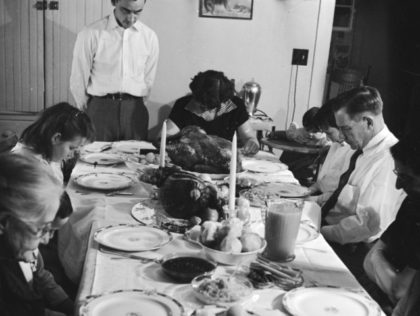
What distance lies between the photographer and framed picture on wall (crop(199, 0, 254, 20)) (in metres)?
4.58

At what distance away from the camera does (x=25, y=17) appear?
4.30 metres

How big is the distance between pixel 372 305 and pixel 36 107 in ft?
11.9

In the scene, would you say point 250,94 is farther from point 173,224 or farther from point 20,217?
point 20,217

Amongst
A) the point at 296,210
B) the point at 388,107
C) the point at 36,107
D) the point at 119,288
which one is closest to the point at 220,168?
the point at 296,210

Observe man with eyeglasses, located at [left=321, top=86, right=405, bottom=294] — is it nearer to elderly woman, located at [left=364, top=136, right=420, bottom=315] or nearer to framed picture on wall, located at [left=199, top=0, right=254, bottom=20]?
elderly woman, located at [left=364, top=136, right=420, bottom=315]

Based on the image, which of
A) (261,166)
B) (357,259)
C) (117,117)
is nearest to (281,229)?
(357,259)

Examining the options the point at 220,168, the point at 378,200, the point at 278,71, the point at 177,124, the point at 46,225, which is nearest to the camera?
the point at 46,225

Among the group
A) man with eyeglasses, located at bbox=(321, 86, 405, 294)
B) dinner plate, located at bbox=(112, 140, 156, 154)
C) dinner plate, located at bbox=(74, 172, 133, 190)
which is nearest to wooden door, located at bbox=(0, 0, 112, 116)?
dinner plate, located at bbox=(112, 140, 156, 154)

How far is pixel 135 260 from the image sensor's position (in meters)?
1.62

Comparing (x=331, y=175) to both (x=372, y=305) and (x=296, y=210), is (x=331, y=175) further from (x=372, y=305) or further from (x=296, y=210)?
(x=372, y=305)

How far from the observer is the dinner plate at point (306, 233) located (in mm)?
1844

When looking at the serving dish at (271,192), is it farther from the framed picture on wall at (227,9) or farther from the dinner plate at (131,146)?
the framed picture on wall at (227,9)

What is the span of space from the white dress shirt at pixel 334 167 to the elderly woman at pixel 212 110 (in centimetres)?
57

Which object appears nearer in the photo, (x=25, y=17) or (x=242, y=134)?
(x=242, y=134)
